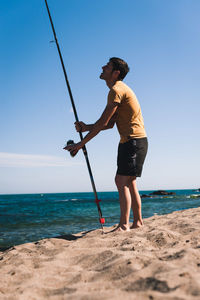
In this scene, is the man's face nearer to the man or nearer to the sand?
the man

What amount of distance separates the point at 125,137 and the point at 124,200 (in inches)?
33.7

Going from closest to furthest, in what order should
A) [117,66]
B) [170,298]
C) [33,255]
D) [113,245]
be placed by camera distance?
[170,298] < [113,245] < [33,255] < [117,66]

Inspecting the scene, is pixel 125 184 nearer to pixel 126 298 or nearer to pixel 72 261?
pixel 72 261

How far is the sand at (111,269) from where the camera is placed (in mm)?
1512

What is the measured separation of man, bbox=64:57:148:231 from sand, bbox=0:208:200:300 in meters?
0.63

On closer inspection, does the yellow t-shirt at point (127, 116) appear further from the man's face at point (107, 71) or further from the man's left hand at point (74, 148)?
the man's left hand at point (74, 148)

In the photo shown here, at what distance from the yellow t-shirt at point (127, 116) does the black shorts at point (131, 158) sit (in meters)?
0.09

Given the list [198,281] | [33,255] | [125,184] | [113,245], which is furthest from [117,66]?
[198,281]

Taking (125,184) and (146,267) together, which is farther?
(125,184)

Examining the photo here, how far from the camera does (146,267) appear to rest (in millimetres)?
1809

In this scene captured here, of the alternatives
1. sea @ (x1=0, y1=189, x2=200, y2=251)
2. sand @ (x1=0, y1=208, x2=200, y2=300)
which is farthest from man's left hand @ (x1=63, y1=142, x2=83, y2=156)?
sea @ (x1=0, y1=189, x2=200, y2=251)

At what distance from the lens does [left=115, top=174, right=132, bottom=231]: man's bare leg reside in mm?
3445

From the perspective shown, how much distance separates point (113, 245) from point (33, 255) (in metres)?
0.93

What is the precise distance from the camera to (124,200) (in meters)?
3.46
